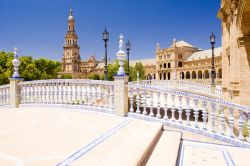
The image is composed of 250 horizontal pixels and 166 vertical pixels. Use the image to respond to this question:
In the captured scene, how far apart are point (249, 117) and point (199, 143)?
155 centimetres

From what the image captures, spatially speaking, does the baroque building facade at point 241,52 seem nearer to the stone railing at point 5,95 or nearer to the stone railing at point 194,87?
the stone railing at point 194,87

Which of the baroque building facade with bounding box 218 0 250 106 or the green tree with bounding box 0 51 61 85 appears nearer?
the baroque building facade with bounding box 218 0 250 106

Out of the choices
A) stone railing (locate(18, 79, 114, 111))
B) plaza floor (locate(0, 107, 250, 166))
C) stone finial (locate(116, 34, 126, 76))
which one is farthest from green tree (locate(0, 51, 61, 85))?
plaza floor (locate(0, 107, 250, 166))

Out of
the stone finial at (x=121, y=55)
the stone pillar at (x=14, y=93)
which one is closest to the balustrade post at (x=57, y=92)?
the stone pillar at (x=14, y=93)

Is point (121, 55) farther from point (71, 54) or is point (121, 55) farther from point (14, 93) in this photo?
point (71, 54)

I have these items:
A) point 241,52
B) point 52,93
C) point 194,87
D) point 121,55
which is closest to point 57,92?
point 52,93

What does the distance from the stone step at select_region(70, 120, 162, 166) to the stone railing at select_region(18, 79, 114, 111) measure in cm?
247

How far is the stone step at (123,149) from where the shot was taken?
10.7 feet

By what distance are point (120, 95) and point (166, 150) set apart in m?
2.90

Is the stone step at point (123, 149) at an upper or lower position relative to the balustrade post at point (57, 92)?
lower

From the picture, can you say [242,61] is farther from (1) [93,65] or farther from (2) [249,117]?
(1) [93,65]

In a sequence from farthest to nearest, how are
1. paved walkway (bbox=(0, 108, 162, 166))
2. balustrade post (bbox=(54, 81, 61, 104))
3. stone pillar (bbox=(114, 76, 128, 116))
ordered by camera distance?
balustrade post (bbox=(54, 81, 61, 104))
stone pillar (bbox=(114, 76, 128, 116))
paved walkway (bbox=(0, 108, 162, 166))

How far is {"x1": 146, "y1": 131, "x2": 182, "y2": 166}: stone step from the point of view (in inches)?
156

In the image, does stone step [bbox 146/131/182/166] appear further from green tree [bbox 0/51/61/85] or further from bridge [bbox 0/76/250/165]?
green tree [bbox 0/51/61/85]
